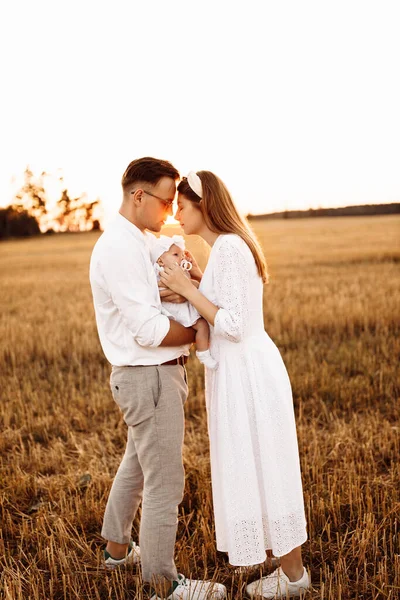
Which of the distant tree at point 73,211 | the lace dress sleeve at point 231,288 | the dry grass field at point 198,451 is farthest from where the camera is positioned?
the distant tree at point 73,211

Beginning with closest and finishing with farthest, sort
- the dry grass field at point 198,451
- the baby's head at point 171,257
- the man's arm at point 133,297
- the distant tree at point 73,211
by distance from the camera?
the man's arm at point 133,297 < the baby's head at point 171,257 < the dry grass field at point 198,451 < the distant tree at point 73,211

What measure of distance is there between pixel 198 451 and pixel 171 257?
2.71 metres

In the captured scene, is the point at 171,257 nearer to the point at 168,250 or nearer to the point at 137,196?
the point at 168,250

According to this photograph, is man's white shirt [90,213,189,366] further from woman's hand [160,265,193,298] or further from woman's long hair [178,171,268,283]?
woman's long hair [178,171,268,283]

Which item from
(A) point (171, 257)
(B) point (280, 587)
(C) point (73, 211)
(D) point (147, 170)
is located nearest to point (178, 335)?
(A) point (171, 257)

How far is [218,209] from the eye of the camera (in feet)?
10.9

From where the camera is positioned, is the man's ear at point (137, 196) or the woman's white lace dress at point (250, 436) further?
the woman's white lace dress at point (250, 436)

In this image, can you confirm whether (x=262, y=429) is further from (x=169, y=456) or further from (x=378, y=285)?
(x=378, y=285)

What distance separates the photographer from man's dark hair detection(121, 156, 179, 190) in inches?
125

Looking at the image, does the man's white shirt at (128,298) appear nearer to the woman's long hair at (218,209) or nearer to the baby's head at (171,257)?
the baby's head at (171,257)

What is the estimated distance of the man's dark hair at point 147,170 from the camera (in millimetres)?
3186

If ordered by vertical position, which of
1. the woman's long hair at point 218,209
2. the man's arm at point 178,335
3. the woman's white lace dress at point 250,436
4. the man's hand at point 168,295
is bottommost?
the woman's white lace dress at point 250,436

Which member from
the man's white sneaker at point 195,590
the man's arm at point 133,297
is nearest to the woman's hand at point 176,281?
the man's arm at point 133,297

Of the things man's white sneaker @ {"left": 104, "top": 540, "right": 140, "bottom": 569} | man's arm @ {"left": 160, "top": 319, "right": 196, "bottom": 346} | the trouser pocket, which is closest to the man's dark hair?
man's arm @ {"left": 160, "top": 319, "right": 196, "bottom": 346}
